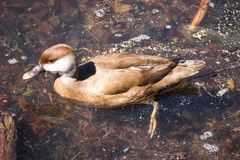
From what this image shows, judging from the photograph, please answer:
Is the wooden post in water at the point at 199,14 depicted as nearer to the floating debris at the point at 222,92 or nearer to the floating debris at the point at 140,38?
the floating debris at the point at 140,38

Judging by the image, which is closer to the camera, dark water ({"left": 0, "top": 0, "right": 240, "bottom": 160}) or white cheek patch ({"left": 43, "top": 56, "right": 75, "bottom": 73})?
dark water ({"left": 0, "top": 0, "right": 240, "bottom": 160})

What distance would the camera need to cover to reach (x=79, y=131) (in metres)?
6.71

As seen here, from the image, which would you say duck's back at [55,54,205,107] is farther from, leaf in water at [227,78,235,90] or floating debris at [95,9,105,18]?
floating debris at [95,9,105,18]

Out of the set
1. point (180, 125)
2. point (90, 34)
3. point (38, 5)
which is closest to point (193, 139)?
point (180, 125)

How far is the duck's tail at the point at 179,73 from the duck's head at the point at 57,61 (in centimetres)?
129

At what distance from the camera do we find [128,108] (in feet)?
23.2

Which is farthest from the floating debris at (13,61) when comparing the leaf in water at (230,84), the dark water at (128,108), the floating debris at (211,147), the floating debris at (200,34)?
the leaf in water at (230,84)

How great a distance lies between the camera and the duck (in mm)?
6641

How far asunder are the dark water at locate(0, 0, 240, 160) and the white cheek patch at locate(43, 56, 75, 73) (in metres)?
0.55

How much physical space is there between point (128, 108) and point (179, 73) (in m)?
0.94

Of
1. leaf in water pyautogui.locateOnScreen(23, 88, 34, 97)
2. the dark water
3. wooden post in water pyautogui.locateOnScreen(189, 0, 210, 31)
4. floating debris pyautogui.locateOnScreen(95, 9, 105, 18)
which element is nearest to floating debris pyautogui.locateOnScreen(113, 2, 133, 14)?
the dark water

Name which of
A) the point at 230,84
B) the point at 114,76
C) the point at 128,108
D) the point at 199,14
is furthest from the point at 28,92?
the point at 199,14

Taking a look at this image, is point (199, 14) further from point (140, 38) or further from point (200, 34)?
point (140, 38)

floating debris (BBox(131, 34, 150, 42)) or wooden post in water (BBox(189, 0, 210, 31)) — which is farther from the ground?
wooden post in water (BBox(189, 0, 210, 31))
